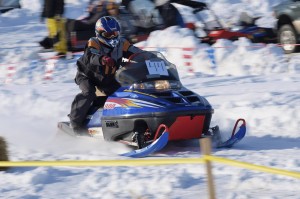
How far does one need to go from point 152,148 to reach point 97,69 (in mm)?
1529

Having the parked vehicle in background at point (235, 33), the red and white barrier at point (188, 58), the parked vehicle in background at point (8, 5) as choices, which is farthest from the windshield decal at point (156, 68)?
the parked vehicle in background at point (8, 5)

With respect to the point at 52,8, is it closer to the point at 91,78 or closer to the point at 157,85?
the point at 91,78

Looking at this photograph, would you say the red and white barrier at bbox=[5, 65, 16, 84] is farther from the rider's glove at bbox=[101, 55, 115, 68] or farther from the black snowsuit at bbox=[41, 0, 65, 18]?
the rider's glove at bbox=[101, 55, 115, 68]

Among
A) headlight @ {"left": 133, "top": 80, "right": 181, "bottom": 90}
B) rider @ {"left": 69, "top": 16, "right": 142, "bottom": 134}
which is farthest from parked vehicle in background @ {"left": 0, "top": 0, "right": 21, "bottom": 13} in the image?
headlight @ {"left": 133, "top": 80, "right": 181, "bottom": 90}

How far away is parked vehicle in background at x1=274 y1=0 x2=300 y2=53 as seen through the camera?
18188 mm

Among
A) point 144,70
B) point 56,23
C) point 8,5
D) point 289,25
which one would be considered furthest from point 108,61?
point 8,5

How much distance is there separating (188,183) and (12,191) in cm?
167

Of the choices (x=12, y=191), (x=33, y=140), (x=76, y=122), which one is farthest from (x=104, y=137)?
(x=12, y=191)

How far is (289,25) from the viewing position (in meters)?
18.4

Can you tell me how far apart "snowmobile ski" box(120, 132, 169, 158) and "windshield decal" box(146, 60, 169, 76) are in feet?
3.24

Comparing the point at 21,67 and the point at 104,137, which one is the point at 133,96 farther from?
the point at 21,67

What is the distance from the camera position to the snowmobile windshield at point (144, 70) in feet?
30.2

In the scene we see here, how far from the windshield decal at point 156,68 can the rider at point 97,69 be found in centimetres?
46

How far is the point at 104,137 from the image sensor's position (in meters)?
9.54
